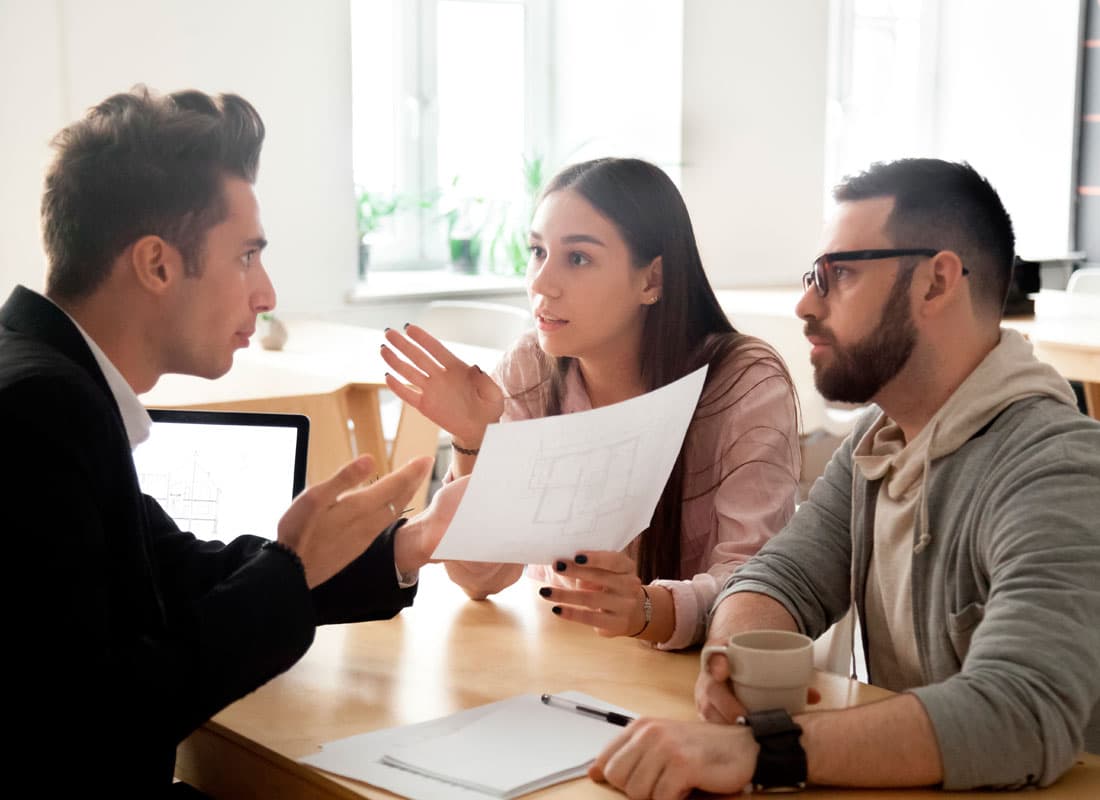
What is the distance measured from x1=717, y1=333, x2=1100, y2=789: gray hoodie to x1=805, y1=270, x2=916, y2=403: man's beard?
0.09 meters

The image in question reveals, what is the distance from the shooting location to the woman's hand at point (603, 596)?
1634mm

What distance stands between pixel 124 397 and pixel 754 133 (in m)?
5.37

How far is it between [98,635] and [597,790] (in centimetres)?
47

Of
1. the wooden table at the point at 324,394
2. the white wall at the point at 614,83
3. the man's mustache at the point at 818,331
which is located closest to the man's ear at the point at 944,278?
the man's mustache at the point at 818,331

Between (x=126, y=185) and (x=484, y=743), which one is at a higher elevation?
(x=126, y=185)

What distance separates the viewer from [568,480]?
1482 millimetres

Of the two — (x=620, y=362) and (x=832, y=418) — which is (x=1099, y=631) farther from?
(x=832, y=418)

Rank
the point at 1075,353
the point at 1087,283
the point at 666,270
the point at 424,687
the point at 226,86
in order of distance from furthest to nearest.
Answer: the point at 1087,283, the point at 226,86, the point at 1075,353, the point at 666,270, the point at 424,687

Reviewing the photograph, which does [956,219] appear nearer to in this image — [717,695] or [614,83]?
[717,695]

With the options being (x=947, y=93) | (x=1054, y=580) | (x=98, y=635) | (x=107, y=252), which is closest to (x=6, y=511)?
(x=98, y=635)

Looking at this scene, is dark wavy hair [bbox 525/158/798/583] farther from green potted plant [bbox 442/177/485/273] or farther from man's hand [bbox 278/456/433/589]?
green potted plant [bbox 442/177/485/273]

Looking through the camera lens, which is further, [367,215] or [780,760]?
[367,215]

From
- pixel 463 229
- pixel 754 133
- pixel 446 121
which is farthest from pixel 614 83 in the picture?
pixel 463 229

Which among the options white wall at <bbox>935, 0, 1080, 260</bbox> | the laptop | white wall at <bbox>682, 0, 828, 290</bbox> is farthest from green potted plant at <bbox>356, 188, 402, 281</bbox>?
the laptop
